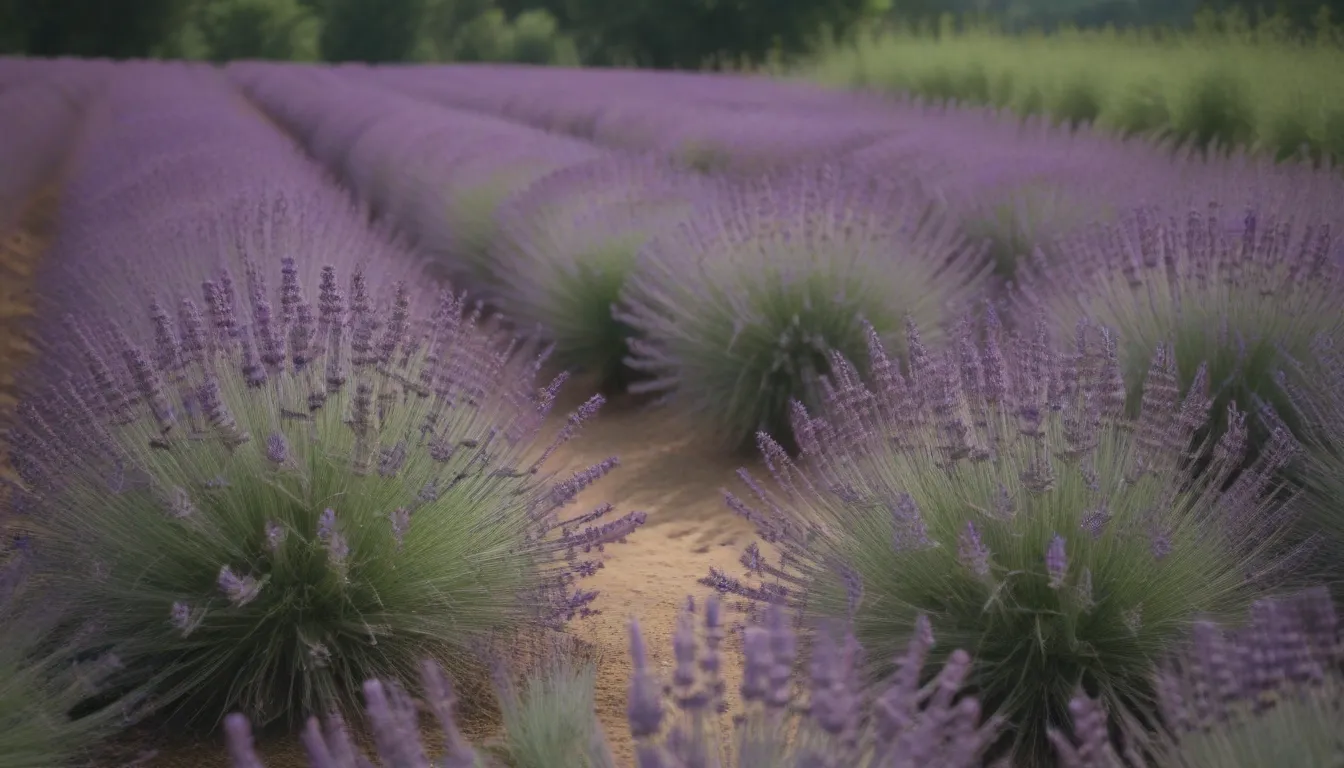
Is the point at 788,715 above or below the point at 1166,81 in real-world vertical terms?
above

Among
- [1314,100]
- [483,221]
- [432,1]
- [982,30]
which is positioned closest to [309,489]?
[483,221]

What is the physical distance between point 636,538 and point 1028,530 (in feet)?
5.58

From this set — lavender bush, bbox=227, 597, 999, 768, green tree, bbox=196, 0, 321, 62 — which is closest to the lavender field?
lavender bush, bbox=227, 597, 999, 768

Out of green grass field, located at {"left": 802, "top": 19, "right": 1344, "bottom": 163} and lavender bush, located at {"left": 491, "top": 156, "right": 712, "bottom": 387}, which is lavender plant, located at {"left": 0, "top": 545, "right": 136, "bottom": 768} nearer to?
lavender bush, located at {"left": 491, "top": 156, "right": 712, "bottom": 387}

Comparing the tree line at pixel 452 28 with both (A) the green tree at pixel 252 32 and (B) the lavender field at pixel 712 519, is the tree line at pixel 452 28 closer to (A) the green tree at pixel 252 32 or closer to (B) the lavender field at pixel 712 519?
(A) the green tree at pixel 252 32

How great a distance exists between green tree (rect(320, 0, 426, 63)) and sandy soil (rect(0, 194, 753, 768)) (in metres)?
28.0

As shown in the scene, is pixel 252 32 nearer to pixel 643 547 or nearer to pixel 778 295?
pixel 778 295

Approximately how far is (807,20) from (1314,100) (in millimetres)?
22771

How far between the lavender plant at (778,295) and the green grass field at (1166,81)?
2780 millimetres

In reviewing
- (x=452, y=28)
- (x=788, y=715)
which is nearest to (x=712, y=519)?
(x=788, y=715)

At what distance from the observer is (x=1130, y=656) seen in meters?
2.04

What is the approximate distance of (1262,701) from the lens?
1478mm

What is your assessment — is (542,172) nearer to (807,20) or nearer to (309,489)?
(309,489)

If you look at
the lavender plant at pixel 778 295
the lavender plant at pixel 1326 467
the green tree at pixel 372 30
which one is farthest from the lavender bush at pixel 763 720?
the green tree at pixel 372 30
